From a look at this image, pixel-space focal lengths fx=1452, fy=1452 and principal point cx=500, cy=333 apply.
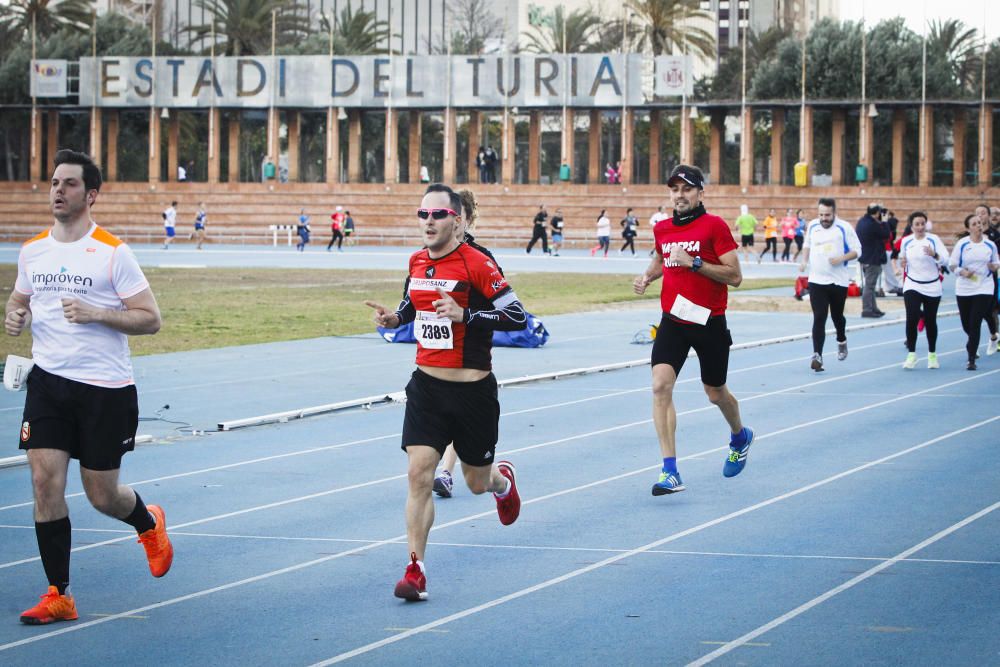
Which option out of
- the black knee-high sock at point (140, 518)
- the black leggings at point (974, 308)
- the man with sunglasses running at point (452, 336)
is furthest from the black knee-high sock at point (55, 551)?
the black leggings at point (974, 308)

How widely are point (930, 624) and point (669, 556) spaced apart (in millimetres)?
1628

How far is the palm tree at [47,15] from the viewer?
7738 cm

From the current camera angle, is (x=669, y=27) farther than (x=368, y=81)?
Yes

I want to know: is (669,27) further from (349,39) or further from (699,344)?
(699,344)

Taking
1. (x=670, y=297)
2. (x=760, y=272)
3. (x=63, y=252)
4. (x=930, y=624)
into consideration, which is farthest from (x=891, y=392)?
(x=760, y=272)

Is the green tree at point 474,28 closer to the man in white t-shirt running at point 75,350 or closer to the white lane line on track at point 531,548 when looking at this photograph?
the white lane line on track at point 531,548

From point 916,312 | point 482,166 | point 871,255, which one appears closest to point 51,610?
point 916,312

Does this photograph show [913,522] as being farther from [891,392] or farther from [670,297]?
[891,392]

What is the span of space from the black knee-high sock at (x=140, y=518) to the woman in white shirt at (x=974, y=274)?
12508mm

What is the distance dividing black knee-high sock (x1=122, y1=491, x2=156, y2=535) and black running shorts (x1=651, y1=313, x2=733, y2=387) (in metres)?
3.96

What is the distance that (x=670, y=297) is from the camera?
9.62m

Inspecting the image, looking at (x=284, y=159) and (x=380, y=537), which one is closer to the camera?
(x=380, y=537)

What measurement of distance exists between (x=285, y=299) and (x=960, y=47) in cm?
5892

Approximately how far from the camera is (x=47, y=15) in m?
77.9
